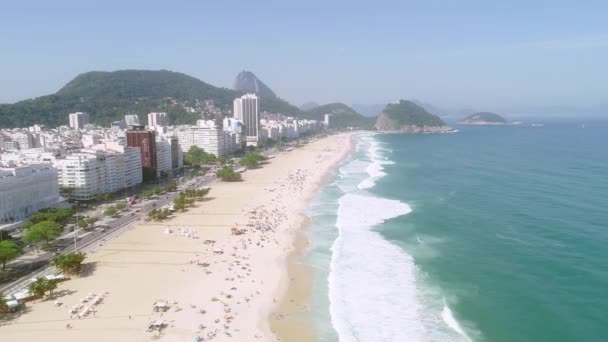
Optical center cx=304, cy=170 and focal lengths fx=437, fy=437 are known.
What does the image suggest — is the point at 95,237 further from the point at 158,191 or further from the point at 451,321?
the point at 451,321

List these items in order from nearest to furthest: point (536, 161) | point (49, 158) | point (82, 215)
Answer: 1. point (82, 215)
2. point (49, 158)
3. point (536, 161)

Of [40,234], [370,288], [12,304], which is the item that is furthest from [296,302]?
[40,234]

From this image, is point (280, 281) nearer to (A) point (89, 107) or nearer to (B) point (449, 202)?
(B) point (449, 202)

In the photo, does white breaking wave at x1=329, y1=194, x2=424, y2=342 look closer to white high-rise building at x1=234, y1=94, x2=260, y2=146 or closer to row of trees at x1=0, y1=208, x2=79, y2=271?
row of trees at x1=0, y1=208, x2=79, y2=271

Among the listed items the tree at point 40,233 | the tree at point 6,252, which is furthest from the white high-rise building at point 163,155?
the tree at point 6,252

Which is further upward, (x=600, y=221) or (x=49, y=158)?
(x=49, y=158)

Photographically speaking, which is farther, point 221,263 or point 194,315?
point 221,263

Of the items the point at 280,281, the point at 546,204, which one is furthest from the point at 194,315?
the point at 546,204
